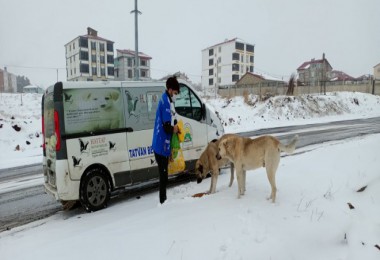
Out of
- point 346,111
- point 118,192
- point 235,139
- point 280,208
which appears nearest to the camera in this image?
point 280,208

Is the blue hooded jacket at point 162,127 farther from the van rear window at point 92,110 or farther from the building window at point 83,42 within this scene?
the building window at point 83,42

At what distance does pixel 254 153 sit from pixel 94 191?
3.07 m

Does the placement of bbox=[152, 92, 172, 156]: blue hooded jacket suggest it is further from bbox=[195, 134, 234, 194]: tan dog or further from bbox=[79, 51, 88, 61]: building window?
bbox=[79, 51, 88, 61]: building window

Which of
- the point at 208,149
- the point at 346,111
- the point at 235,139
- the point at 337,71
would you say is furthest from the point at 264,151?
the point at 337,71

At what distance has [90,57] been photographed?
7094 cm

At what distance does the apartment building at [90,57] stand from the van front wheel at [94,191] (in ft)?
219

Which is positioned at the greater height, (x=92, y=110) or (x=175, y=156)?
(x=92, y=110)

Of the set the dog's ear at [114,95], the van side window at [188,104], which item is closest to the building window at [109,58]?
→ the van side window at [188,104]

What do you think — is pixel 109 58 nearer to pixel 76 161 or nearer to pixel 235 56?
pixel 235 56

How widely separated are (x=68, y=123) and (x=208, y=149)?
2.79 m

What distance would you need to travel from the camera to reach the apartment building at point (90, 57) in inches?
2753

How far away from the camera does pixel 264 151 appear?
194 inches

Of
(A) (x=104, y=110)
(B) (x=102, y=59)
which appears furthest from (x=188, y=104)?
(B) (x=102, y=59)

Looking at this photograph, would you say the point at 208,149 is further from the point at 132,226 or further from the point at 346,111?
the point at 346,111
